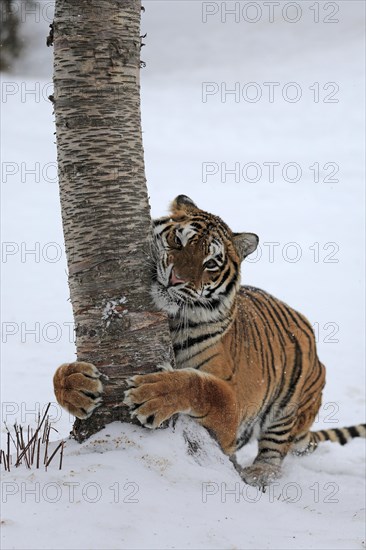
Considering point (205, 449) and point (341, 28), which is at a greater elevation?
point (341, 28)

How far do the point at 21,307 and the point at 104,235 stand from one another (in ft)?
16.6

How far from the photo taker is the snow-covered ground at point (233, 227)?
8.77ft

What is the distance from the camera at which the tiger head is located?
132 inches

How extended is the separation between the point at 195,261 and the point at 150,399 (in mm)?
678

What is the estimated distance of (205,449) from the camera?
10.8ft

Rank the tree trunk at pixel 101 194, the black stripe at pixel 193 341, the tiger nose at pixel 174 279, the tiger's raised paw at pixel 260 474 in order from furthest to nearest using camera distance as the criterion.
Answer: the tiger's raised paw at pixel 260 474, the black stripe at pixel 193 341, the tiger nose at pixel 174 279, the tree trunk at pixel 101 194

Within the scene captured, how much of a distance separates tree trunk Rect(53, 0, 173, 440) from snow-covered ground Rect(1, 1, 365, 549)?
0.34 metres

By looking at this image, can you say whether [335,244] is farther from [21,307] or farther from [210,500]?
[210,500]

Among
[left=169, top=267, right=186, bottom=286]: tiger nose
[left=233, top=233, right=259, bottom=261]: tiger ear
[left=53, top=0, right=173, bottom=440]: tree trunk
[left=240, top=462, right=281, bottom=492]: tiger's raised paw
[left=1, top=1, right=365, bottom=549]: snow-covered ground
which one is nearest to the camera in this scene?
[left=1, top=1, right=365, bottom=549]: snow-covered ground

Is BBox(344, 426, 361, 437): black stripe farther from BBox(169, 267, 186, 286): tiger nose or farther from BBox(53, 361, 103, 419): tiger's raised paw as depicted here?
BBox(53, 361, 103, 419): tiger's raised paw

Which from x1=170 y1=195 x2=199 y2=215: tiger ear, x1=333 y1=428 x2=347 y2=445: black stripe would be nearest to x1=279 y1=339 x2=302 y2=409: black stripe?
x1=333 y1=428 x2=347 y2=445: black stripe

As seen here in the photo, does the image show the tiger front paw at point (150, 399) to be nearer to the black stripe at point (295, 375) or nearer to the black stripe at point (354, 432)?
the black stripe at point (295, 375)

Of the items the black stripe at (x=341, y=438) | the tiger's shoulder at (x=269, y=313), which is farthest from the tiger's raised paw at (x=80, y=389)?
the black stripe at (x=341, y=438)

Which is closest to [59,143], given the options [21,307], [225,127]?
[21,307]
